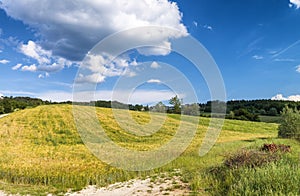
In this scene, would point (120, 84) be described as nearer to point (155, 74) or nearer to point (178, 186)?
point (155, 74)

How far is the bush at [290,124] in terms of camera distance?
31.1 meters

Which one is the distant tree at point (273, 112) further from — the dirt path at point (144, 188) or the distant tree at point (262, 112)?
the dirt path at point (144, 188)

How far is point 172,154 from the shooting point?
2102cm

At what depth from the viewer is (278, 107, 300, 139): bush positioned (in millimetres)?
31125

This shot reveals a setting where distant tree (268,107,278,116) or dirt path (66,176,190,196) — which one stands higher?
distant tree (268,107,278,116)

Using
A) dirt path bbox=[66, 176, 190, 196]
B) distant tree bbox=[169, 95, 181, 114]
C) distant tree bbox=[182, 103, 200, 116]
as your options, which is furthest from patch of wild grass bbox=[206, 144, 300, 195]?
distant tree bbox=[169, 95, 181, 114]

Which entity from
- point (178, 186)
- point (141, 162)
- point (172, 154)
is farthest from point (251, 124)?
point (178, 186)

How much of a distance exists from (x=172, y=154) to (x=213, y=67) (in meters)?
7.19

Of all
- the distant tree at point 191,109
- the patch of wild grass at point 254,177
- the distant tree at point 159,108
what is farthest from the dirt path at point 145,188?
the distant tree at point 191,109

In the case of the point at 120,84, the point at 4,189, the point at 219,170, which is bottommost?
the point at 4,189

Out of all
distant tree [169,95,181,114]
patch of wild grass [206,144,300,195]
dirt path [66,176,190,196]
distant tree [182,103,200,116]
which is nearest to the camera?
patch of wild grass [206,144,300,195]

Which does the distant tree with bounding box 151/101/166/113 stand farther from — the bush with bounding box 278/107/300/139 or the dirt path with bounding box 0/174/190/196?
the dirt path with bounding box 0/174/190/196

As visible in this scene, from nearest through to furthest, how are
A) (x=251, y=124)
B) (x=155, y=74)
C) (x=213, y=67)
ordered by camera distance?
(x=213, y=67) → (x=155, y=74) → (x=251, y=124)

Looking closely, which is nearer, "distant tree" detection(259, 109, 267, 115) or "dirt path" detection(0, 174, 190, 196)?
"dirt path" detection(0, 174, 190, 196)
